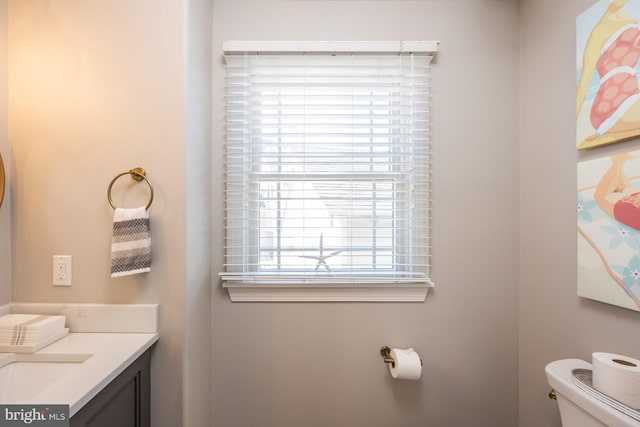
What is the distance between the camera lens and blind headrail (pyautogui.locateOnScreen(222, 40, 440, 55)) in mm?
1253

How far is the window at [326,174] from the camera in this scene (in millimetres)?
1281

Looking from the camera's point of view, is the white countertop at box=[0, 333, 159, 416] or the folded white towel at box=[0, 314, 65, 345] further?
the folded white towel at box=[0, 314, 65, 345]

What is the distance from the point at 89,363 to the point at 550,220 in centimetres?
182

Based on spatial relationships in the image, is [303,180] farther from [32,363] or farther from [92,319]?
[32,363]

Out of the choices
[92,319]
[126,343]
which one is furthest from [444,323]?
[92,319]

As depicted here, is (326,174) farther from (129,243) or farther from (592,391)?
(592,391)

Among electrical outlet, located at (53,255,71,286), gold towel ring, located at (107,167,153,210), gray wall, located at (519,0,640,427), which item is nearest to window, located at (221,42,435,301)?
gold towel ring, located at (107,167,153,210)

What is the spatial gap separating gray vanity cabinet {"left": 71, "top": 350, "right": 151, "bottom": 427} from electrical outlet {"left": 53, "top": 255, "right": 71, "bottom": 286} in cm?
44

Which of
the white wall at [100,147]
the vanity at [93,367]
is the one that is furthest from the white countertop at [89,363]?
the white wall at [100,147]

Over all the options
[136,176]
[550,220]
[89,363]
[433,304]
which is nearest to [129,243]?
[136,176]

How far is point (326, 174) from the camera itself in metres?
1.29

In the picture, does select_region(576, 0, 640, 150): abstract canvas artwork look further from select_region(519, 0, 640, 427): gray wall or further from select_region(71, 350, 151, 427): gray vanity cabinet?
select_region(71, 350, 151, 427): gray vanity cabinet

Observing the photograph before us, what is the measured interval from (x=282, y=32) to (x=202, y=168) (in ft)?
2.55

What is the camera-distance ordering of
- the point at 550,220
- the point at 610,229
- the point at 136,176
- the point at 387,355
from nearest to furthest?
the point at 610,229, the point at 136,176, the point at 550,220, the point at 387,355
